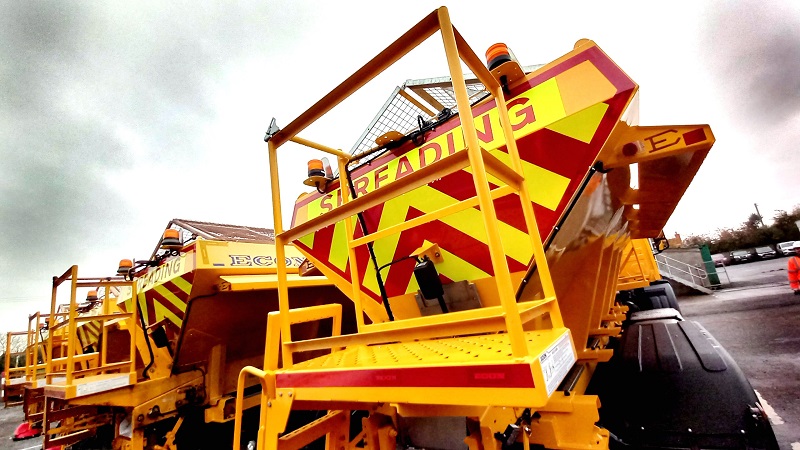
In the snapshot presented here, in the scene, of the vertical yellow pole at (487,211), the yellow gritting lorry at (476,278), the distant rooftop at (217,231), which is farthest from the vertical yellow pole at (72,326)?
the vertical yellow pole at (487,211)

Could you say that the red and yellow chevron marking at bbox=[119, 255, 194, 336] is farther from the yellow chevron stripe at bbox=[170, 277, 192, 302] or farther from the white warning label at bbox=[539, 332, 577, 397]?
the white warning label at bbox=[539, 332, 577, 397]

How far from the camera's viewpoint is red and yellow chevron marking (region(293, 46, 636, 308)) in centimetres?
144

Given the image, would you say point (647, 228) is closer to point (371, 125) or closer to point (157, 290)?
point (371, 125)

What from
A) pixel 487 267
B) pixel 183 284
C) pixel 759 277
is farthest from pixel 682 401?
pixel 759 277

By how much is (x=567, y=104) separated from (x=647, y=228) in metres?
2.70

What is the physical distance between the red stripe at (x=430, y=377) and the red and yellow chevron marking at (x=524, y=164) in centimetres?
83

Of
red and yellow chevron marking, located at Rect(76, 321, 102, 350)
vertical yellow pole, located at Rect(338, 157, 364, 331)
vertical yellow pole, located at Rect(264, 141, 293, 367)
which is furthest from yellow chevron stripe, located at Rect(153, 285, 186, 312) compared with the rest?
red and yellow chevron marking, located at Rect(76, 321, 102, 350)

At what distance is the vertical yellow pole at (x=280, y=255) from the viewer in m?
1.36

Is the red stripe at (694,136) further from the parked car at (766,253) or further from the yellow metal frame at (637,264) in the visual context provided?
the parked car at (766,253)

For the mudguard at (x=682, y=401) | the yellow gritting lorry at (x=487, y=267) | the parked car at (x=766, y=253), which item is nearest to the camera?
the yellow gritting lorry at (x=487, y=267)

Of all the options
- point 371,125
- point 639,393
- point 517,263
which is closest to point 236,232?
point 371,125

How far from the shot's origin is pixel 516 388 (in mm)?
770

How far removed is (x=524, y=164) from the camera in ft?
5.17

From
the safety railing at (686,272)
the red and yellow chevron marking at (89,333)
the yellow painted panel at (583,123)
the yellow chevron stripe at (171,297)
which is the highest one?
the yellow painted panel at (583,123)
